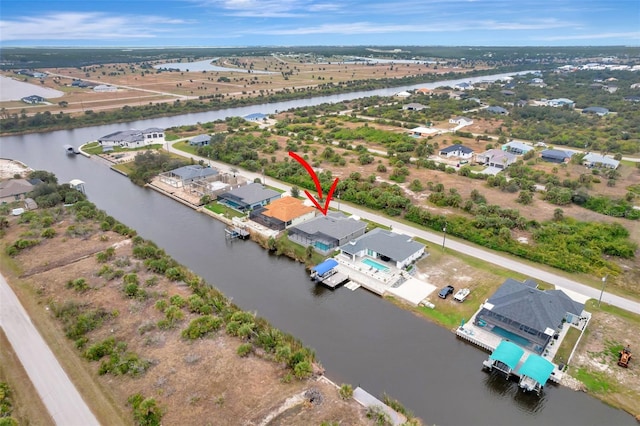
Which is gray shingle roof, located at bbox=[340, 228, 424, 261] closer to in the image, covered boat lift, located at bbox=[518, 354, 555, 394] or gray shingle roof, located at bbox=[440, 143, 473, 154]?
covered boat lift, located at bbox=[518, 354, 555, 394]

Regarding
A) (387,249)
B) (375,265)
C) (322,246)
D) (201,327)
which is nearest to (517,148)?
(387,249)

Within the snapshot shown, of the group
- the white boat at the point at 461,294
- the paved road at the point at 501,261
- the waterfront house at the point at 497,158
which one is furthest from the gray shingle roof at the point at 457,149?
the white boat at the point at 461,294

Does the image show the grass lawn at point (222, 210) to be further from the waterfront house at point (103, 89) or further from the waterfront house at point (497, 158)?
the waterfront house at point (103, 89)

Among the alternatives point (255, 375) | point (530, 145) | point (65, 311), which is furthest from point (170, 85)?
point (255, 375)

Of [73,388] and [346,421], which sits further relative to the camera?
[73,388]

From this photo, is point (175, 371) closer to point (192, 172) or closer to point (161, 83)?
point (192, 172)

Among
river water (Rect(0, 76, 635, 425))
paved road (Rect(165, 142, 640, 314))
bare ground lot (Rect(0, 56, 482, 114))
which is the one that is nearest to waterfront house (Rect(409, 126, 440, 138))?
paved road (Rect(165, 142, 640, 314))

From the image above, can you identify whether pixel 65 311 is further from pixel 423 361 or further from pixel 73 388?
pixel 423 361
